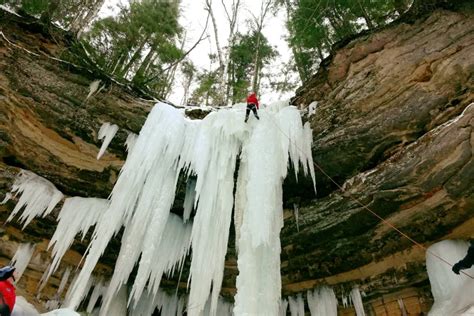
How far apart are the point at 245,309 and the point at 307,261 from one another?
2.07m

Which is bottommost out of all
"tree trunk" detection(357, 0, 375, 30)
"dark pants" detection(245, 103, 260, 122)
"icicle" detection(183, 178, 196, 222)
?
"icicle" detection(183, 178, 196, 222)

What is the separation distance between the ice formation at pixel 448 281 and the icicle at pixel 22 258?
669cm

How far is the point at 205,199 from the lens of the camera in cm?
595

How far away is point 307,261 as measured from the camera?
627 cm

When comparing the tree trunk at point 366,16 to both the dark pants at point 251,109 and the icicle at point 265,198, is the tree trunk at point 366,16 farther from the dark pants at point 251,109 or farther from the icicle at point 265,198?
the dark pants at point 251,109

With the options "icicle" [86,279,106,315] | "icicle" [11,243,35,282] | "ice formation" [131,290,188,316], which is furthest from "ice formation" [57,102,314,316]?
"ice formation" [131,290,188,316]

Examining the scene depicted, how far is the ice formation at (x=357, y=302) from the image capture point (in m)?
5.85

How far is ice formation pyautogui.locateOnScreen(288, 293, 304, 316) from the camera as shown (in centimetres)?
659

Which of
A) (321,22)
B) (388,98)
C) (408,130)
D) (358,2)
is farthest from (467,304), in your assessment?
(321,22)

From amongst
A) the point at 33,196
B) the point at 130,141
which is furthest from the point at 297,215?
the point at 33,196

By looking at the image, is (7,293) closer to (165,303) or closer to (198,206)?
(198,206)

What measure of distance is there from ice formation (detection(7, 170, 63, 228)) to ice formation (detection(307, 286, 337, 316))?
16.8 feet

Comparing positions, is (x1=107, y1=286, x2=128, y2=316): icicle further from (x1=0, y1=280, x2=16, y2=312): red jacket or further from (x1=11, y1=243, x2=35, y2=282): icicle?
(x1=0, y1=280, x2=16, y2=312): red jacket

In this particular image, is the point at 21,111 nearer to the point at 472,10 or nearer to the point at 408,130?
the point at 408,130
